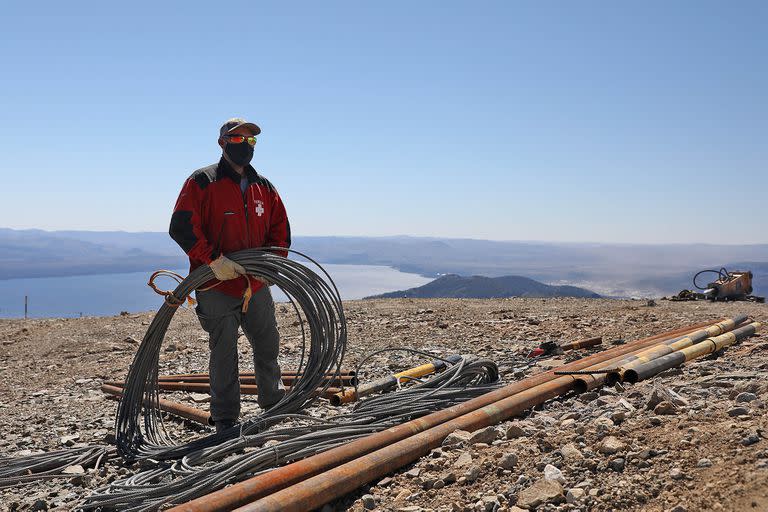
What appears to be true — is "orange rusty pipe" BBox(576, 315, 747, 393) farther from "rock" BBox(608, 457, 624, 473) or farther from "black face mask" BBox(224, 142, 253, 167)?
"black face mask" BBox(224, 142, 253, 167)

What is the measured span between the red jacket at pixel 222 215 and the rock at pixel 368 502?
6.82 feet

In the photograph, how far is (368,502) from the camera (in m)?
2.81

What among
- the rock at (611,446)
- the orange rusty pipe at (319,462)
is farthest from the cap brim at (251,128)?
the rock at (611,446)

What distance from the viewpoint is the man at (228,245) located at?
4180mm

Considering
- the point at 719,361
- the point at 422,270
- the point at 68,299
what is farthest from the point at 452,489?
the point at 422,270

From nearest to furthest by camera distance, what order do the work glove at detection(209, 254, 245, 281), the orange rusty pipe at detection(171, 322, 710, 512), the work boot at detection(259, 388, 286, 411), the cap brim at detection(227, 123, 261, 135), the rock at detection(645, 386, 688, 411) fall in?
the orange rusty pipe at detection(171, 322, 710, 512)
the rock at detection(645, 386, 688, 411)
the work glove at detection(209, 254, 245, 281)
the cap brim at detection(227, 123, 261, 135)
the work boot at detection(259, 388, 286, 411)

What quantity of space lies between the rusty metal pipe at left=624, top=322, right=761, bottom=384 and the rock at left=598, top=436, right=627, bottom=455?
167 centimetres

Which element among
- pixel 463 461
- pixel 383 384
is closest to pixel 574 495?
pixel 463 461

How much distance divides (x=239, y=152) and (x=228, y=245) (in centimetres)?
69

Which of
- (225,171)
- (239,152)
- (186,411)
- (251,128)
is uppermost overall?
(251,128)

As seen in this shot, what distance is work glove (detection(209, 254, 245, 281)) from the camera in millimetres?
4141

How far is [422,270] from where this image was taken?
158 metres

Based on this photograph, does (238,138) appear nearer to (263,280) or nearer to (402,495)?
(263,280)

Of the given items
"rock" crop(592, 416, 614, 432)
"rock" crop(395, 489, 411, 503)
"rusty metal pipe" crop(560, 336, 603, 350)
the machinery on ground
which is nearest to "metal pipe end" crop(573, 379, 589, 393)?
"rock" crop(592, 416, 614, 432)
